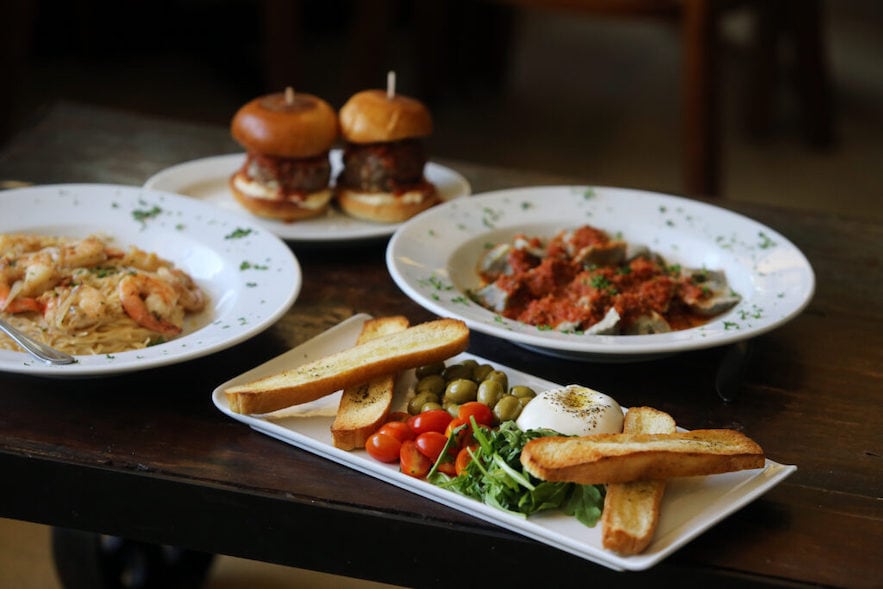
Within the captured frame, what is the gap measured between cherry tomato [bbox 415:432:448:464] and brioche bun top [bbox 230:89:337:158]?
1.03m

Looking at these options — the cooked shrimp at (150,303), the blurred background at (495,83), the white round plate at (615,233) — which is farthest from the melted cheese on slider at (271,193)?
the blurred background at (495,83)

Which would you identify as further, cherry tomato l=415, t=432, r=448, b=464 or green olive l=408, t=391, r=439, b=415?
green olive l=408, t=391, r=439, b=415

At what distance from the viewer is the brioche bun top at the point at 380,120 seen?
238 centimetres

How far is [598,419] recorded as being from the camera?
60.1 inches

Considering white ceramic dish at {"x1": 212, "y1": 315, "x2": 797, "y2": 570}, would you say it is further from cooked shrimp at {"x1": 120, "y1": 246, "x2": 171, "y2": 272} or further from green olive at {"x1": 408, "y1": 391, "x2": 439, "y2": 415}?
cooked shrimp at {"x1": 120, "y1": 246, "x2": 171, "y2": 272}

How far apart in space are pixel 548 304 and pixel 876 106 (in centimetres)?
594

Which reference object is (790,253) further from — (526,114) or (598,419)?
(526,114)

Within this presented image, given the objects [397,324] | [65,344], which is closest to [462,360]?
[397,324]

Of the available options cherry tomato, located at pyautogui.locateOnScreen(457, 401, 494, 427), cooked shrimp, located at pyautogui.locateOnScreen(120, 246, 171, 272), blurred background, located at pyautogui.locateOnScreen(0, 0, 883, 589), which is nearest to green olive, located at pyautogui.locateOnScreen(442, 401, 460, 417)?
cherry tomato, located at pyautogui.locateOnScreen(457, 401, 494, 427)

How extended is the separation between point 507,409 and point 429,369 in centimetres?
19

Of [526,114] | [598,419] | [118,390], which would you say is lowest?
[526,114]

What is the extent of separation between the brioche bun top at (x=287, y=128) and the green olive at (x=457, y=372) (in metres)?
0.81

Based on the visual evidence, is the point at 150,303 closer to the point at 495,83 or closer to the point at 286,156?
the point at 286,156

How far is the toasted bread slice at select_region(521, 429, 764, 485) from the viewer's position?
1359 mm
